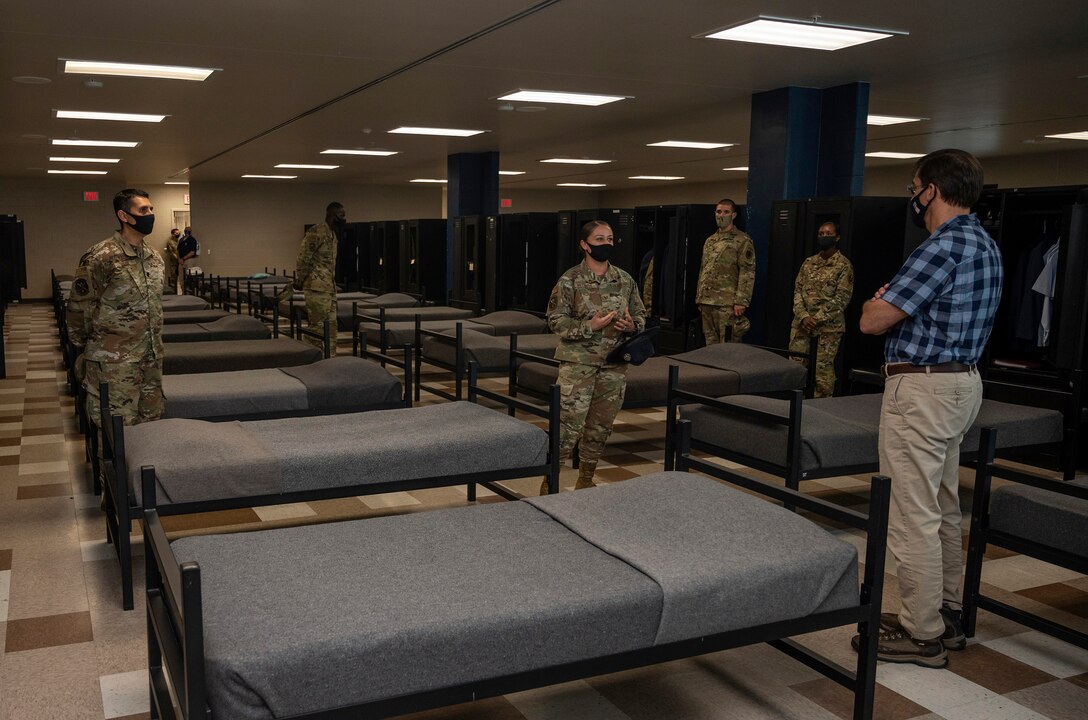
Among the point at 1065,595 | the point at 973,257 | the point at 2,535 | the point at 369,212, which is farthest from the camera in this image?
the point at 369,212

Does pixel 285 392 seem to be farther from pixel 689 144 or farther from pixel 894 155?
pixel 894 155

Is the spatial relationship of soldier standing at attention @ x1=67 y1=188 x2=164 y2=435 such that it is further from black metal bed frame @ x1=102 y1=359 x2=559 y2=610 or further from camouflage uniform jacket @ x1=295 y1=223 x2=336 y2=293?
camouflage uniform jacket @ x1=295 y1=223 x2=336 y2=293

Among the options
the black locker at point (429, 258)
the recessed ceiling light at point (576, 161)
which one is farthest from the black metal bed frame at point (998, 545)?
the recessed ceiling light at point (576, 161)

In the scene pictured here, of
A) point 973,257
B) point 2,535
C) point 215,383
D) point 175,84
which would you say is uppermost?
point 175,84

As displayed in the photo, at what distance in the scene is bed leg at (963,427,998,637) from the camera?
3375 millimetres

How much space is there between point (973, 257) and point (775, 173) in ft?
17.3

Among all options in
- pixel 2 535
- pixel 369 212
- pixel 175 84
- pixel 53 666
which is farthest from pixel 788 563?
pixel 369 212

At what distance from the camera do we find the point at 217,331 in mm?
8812

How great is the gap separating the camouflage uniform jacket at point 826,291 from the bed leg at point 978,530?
3990 mm

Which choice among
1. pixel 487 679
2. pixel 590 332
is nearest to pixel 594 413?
pixel 590 332

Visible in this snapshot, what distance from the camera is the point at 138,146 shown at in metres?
13.6

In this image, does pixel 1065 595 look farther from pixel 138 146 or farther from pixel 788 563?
pixel 138 146

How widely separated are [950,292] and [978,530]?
988mm

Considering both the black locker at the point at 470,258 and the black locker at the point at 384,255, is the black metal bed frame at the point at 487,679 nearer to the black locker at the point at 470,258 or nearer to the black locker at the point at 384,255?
the black locker at the point at 470,258
